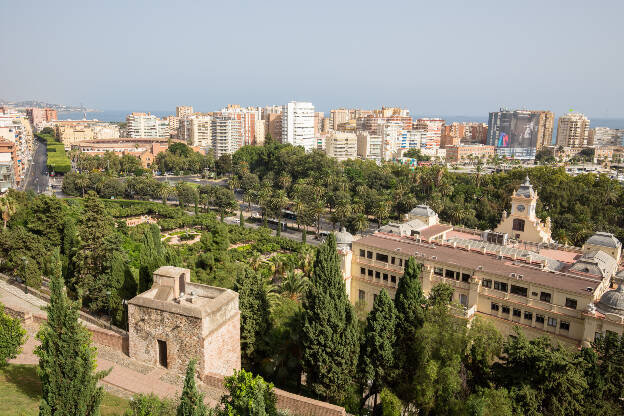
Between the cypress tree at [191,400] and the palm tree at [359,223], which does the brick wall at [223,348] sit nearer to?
the cypress tree at [191,400]

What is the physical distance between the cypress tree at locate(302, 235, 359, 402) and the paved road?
4089 inches

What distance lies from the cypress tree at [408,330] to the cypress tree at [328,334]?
2.55 metres

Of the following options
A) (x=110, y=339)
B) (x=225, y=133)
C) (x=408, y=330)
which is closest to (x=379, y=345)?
(x=408, y=330)

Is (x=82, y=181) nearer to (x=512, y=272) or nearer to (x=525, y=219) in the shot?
(x=525, y=219)

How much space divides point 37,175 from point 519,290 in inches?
5213

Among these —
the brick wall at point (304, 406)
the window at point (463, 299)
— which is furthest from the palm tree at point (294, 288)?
the brick wall at point (304, 406)

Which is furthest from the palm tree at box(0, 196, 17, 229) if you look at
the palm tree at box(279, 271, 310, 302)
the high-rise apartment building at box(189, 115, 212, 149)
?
the high-rise apartment building at box(189, 115, 212, 149)

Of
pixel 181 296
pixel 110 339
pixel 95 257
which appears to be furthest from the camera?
pixel 95 257

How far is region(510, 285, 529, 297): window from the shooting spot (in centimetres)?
3294

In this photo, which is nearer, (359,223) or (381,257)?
(381,257)

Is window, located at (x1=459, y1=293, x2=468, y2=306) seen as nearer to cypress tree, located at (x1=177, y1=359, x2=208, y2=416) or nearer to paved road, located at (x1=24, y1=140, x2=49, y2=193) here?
cypress tree, located at (x1=177, y1=359, x2=208, y2=416)

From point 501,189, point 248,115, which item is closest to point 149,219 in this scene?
point 501,189

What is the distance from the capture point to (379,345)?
24625mm

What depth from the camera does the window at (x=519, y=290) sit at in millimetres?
32938
